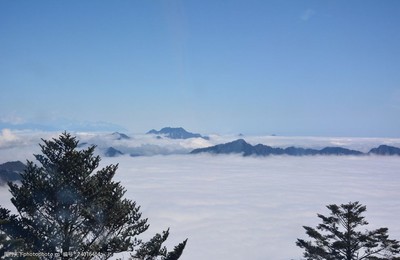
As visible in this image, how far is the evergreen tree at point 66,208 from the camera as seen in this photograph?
56.9 ft

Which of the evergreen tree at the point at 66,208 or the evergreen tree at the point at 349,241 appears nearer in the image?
the evergreen tree at the point at 66,208

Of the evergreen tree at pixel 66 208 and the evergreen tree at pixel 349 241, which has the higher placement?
the evergreen tree at pixel 66 208

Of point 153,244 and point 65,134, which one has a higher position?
point 65,134

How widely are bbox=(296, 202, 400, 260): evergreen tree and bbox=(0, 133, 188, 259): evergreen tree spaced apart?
16.8 metres

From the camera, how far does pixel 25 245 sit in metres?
16.2

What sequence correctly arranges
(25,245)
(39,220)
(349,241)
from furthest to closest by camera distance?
(349,241)
(39,220)
(25,245)

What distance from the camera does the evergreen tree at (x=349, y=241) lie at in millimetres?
26422

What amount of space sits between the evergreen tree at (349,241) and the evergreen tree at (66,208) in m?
16.8

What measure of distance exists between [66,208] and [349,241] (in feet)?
69.4

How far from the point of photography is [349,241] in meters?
26.6

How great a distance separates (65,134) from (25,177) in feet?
9.70

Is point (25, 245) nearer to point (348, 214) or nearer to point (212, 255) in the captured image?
point (348, 214)

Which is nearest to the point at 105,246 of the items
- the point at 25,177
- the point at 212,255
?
the point at 25,177

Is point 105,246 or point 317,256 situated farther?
point 317,256
